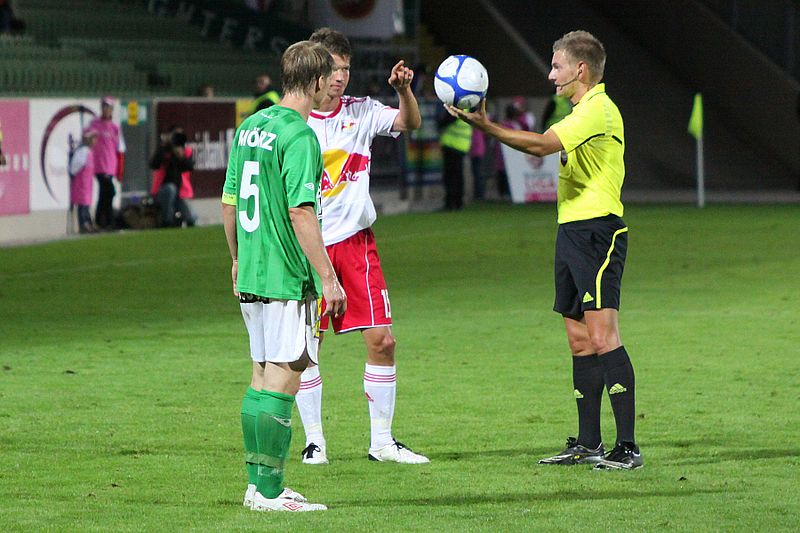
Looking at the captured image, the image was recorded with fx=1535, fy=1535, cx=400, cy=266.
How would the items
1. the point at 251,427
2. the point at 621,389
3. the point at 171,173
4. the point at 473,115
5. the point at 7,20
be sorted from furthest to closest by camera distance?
the point at 7,20, the point at 171,173, the point at 621,389, the point at 473,115, the point at 251,427

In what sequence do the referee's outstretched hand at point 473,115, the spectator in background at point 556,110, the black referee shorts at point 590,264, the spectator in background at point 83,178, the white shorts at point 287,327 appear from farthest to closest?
the spectator in background at point 556,110, the spectator in background at point 83,178, the black referee shorts at point 590,264, the referee's outstretched hand at point 473,115, the white shorts at point 287,327

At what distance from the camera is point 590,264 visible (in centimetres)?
736

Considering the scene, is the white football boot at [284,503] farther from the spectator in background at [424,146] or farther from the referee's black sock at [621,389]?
the spectator in background at [424,146]

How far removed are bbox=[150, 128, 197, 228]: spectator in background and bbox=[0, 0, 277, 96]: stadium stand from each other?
1.99 metres

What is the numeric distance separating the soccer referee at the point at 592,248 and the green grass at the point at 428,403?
28 cm

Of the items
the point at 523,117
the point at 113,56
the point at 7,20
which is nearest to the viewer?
the point at 7,20

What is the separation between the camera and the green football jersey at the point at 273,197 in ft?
19.7

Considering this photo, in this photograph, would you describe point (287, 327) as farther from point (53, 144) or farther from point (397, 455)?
point (53, 144)

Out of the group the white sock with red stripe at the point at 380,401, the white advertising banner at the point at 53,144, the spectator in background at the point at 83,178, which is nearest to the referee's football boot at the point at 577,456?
the white sock with red stripe at the point at 380,401

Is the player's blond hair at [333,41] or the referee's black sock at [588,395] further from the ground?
the player's blond hair at [333,41]

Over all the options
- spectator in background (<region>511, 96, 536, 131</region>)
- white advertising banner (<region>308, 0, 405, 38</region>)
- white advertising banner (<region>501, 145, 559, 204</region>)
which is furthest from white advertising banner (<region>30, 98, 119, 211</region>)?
spectator in background (<region>511, 96, 536, 131</region>)

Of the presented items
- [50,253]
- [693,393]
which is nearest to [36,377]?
[693,393]

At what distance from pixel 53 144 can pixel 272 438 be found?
16.7 metres

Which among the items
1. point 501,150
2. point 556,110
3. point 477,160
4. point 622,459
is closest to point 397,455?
point 622,459
